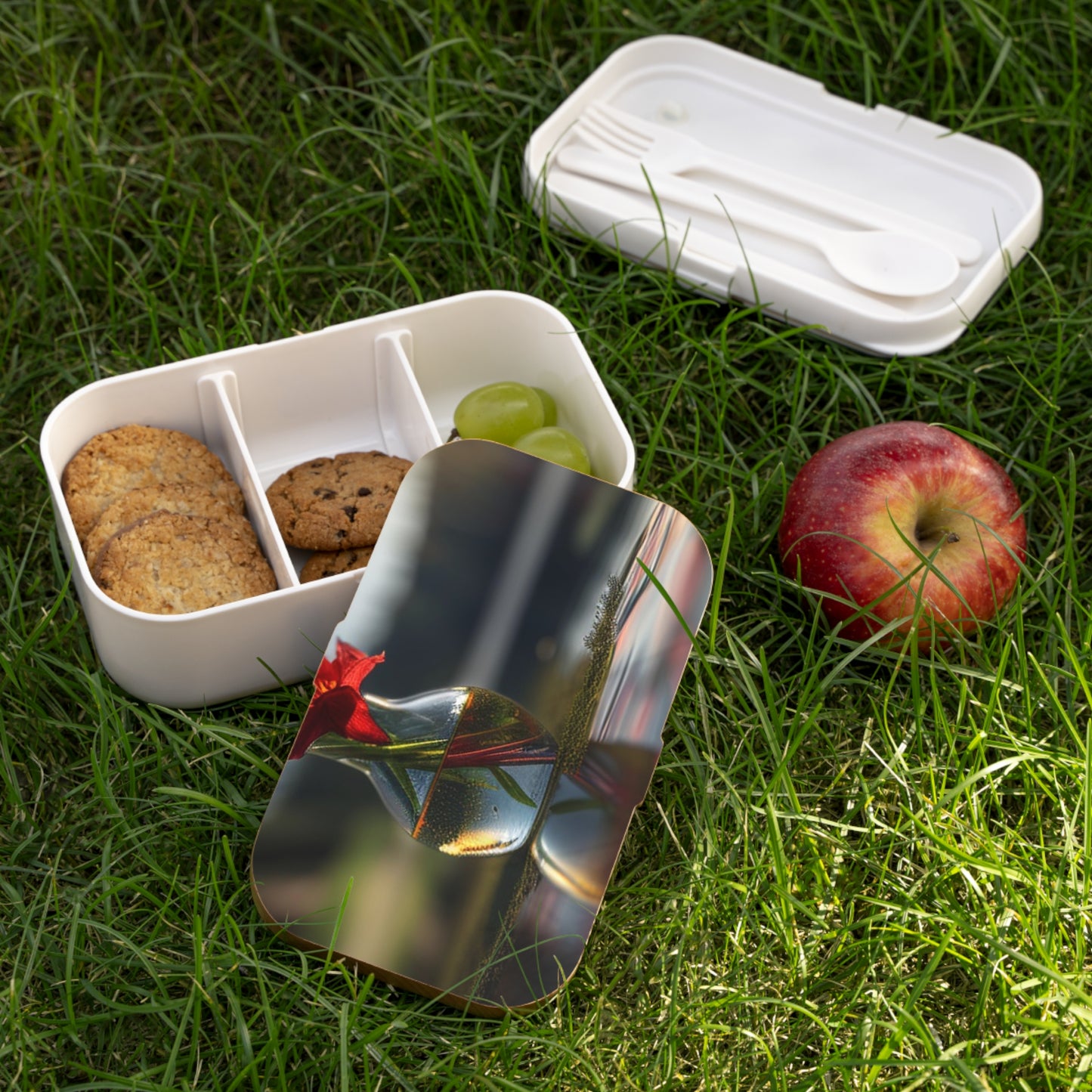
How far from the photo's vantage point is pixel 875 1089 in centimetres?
117

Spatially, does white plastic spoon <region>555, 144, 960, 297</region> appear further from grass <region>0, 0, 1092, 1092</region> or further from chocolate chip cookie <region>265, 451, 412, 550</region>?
chocolate chip cookie <region>265, 451, 412, 550</region>

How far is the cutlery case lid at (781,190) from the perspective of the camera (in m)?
1.77

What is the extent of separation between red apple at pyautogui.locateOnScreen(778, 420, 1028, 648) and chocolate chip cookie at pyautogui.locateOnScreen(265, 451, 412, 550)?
0.48 m

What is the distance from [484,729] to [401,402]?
513mm

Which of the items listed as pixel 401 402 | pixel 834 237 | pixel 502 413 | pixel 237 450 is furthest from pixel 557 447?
pixel 834 237

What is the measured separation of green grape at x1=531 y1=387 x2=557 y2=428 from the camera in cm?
156

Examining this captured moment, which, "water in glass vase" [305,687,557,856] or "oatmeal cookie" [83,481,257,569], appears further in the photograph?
"oatmeal cookie" [83,481,257,569]

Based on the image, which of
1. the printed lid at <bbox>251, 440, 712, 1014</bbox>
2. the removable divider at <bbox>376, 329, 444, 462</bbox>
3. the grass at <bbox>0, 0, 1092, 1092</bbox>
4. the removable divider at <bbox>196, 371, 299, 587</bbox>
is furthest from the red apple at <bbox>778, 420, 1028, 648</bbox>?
the removable divider at <bbox>196, 371, 299, 587</bbox>

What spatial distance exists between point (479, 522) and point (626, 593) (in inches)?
6.7

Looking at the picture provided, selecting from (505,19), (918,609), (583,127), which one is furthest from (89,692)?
(505,19)

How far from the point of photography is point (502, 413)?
1511mm

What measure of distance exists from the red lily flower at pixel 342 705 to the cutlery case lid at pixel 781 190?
2.52 feet

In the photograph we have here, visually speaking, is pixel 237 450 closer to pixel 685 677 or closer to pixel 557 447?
pixel 557 447

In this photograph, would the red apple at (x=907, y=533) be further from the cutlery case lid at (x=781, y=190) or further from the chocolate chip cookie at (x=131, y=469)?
the chocolate chip cookie at (x=131, y=469)
